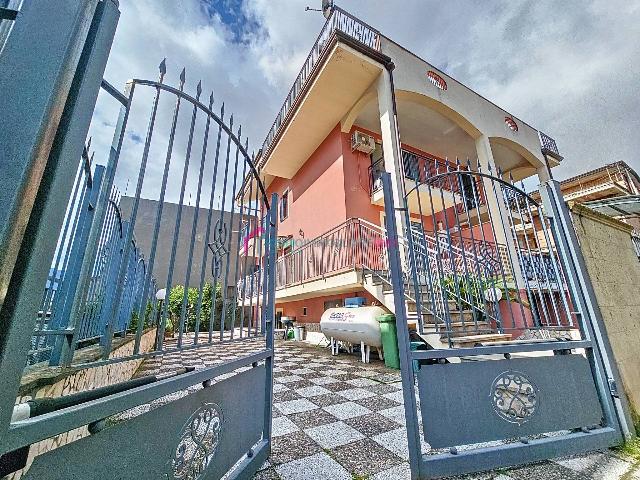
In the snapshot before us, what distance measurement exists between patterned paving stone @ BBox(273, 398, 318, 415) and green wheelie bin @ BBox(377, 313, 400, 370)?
2.12m

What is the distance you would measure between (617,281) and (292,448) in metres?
3.28

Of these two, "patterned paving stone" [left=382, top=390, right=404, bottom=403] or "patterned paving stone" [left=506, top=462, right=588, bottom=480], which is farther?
"patterned paving stone" [left=382, top=390, right=404, bottom=403]

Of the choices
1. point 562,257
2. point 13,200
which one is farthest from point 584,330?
point 13,200

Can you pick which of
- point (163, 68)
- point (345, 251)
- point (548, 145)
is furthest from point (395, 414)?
point (548, 145)

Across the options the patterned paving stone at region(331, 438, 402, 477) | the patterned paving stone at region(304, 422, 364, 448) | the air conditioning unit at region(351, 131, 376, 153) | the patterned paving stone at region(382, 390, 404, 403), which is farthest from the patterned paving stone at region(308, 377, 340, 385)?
the air conditioning unit at region(351, 131, 376, 153)

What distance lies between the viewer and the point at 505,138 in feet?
32.2

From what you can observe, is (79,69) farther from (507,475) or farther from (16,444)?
(507,475)

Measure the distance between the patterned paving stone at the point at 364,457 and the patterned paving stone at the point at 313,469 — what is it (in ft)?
0.19

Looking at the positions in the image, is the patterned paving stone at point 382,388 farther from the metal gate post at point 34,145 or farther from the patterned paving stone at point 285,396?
the metal gate post at point 34,145

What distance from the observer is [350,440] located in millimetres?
2111

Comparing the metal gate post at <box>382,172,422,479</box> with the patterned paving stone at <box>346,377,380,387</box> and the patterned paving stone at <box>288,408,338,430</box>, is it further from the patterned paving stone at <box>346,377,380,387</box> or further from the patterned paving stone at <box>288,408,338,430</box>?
the patterned paving stone at <box>346,377,380,387</box>

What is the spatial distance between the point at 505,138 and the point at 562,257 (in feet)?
31.5

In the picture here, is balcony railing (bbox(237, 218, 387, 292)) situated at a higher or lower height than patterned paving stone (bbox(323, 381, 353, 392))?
higher

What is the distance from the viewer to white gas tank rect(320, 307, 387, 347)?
502 centimetres
